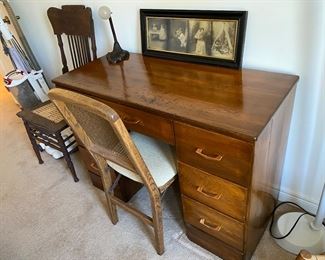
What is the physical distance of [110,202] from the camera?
146cm

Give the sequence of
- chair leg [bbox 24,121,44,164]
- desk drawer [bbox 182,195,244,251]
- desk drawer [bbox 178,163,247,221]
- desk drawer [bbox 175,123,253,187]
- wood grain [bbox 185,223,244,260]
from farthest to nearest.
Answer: chair leg [bbox 24,121,44,164], wood grain [bbox 185,223,244,260], desk drawer [bbox 182,195,244,251], desk drawer [bbox 178,163,247,221], desk drawer [bbox 175,123,253,187]

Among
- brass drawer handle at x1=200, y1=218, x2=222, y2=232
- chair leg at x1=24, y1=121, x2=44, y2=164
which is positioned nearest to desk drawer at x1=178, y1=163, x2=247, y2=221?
brass drawer handle at x1=200, y1=218, x2=222, y2=232

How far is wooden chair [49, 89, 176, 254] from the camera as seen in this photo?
919mm

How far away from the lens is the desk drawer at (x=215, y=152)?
0.86 metres

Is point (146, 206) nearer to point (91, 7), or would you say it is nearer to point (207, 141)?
point (207, 141)

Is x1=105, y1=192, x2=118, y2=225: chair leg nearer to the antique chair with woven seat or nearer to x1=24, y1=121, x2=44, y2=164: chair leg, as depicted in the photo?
the antique chair with woven seat

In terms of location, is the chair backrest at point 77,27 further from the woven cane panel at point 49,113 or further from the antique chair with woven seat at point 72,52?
the woven cane panel at point 49,113

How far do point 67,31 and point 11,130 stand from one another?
1.24 meters

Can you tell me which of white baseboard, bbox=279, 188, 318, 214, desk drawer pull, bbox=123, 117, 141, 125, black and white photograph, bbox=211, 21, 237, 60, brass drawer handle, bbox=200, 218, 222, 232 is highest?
black and white photograph, bbox=211, 21, 237, 60

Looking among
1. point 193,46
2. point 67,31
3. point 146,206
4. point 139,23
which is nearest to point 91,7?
point 67,31

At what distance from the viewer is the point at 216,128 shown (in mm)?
861

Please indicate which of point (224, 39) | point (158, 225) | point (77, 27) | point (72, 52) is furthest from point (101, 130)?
point (72, 52)

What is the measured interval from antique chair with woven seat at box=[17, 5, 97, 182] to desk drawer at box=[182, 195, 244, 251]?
0.96 metres

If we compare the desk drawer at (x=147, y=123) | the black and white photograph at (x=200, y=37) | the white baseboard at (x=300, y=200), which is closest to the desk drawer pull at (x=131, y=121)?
the desk drawer at (x=147, y=123)
